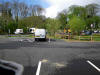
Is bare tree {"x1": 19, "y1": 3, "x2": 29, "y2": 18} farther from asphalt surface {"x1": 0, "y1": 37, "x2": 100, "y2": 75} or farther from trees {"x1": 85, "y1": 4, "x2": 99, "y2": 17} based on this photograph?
asphalt surface {"x1": 0, "y1": 37, "x2": 100, "y2": 75}

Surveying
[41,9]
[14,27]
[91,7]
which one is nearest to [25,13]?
[41,9]

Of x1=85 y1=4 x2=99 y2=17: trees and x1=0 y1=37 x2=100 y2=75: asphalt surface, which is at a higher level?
x1=85 y1=4 x2=99 y2=17: trees

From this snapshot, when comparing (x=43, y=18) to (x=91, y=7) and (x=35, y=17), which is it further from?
(x=91, y=7)

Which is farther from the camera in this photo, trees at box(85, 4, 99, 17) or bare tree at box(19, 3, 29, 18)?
bare tree at box(19, 3, 29, 18)

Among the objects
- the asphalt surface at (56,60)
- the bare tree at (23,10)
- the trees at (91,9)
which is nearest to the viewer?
the asphalt surface at (56,60)

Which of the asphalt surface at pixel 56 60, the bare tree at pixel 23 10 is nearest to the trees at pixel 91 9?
the bare tree at pixel 23 10

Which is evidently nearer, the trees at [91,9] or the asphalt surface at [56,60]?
the asphalt surface at [56,60]

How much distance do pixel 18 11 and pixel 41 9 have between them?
10792mm

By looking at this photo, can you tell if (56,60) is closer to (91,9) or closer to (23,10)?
(91,9)

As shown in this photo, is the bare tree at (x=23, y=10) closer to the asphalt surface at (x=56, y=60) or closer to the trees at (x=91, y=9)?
the trees at (x=91, y=9)

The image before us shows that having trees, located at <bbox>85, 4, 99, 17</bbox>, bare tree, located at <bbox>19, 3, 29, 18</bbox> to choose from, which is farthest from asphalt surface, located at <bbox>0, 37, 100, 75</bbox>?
bare tree, located at <bbox>19, 3, 29, 18</bbox>

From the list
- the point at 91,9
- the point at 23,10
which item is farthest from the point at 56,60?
the point at 23,10

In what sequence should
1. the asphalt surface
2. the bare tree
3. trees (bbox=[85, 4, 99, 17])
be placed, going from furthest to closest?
the bare tree
trees (bbox=[85, 4, 99, 17])
the asphalt surface

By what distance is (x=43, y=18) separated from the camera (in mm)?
60406
